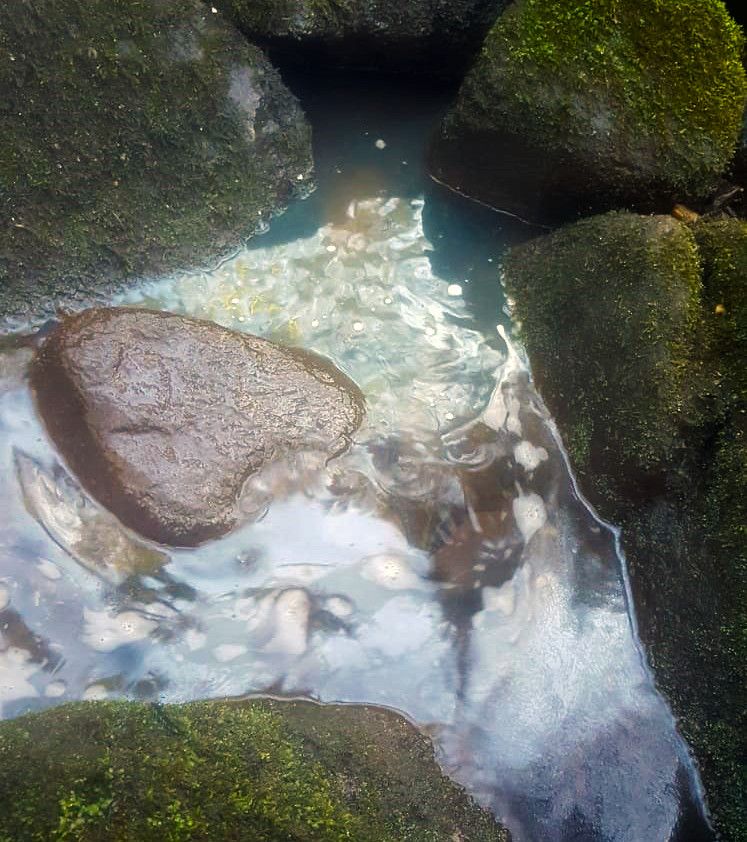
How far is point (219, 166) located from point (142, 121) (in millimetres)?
369

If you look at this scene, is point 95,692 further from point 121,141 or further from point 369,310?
point 121,141

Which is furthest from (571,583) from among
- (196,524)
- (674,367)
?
(196,524)

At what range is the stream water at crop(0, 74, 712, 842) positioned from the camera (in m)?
2.55

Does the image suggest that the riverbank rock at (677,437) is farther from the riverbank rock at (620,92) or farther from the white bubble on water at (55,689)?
the white bubble on water at (55,689)

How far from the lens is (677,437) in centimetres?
269

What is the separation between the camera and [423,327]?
336 cm

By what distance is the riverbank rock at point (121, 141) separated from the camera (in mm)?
2930

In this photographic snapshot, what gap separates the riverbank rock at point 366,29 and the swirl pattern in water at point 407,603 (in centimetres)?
133

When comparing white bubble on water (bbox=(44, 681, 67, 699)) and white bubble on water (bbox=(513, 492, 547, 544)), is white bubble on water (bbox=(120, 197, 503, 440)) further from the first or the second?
white bubble on water (bbox=(44, 681, 67, 699))

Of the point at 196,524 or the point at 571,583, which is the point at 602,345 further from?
the point at 196,524

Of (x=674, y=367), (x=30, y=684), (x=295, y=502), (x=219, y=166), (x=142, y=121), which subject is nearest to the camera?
(x=30, y=684)

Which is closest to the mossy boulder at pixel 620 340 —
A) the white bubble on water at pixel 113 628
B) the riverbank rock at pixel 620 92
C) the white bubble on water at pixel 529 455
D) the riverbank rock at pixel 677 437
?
the riverbank rock at pixel 677 437

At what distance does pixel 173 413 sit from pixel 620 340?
69.4 inches

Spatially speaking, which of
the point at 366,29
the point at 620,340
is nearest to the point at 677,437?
the point at 620,340
